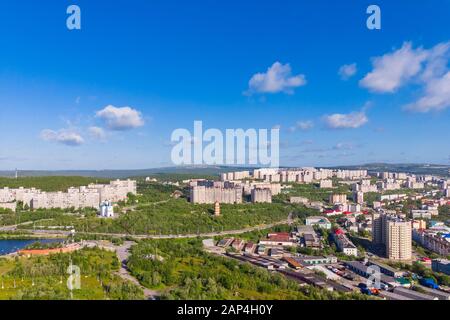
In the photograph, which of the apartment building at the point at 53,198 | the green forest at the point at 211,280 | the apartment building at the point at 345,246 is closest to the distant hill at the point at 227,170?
the apartment building at the point at 53,198

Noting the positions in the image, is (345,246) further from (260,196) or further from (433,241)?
(260,196)

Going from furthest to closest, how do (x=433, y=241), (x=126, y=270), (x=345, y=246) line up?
(x=433, y=241) → (x=345, y=246) → (x=126, y=270)

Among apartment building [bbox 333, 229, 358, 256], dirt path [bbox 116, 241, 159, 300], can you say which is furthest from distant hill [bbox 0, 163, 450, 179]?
dirt path [bbox 116, 241, 159, 300]

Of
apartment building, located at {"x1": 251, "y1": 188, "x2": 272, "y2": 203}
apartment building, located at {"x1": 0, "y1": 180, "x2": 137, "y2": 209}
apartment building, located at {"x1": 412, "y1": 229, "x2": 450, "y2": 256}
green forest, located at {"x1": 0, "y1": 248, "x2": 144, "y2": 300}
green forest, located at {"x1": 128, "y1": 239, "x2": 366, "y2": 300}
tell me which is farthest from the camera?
apartment building, located at {"x1": 251, "y1": 188, "x2": 272, "y2": 203}

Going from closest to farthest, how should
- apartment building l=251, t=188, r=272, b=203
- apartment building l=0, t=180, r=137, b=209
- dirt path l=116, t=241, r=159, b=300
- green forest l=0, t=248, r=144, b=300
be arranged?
1. green forest l=0, t=248, r=144, b=300
2. dirt path l=116, t=241, r=159, b=300
3. apartment building l=0, t=180, r=137, b=209
4. apartment building l=251, t=188, r=272, b=203

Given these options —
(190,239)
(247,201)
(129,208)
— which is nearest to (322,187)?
(247,201)

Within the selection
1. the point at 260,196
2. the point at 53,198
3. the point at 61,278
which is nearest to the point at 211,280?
the point at 61,278

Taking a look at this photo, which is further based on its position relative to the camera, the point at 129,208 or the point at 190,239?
the point at 129,208

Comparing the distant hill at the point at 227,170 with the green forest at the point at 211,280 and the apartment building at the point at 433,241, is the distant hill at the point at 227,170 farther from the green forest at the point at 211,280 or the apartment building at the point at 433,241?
the green forest at the point at 211,280

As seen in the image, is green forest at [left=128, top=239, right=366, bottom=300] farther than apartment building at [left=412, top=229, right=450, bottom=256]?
No

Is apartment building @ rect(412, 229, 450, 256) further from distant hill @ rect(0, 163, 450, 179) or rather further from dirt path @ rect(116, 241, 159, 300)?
distant hill @ rect(0, 163, 450, 179)
